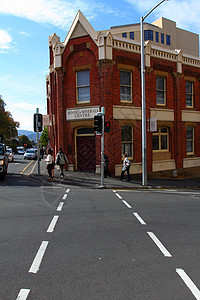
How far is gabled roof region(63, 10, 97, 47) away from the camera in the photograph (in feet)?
56.4

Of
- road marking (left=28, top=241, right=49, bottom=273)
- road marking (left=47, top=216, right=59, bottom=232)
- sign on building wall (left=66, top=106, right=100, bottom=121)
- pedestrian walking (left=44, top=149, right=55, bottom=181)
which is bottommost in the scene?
road marking (left=28, top=241, right=49, bottom=273)

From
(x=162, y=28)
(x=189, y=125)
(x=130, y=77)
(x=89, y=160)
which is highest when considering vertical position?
(x=162, y=28)

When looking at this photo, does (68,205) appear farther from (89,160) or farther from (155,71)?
(155,71)

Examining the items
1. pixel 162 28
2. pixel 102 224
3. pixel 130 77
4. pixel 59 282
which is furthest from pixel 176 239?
pixel 162 28

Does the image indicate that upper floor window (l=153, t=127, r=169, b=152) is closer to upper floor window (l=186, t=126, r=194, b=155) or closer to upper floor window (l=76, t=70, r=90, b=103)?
upper floor window (l=186, t=126, r=194, b=155)

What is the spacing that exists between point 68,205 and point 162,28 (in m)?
54.0

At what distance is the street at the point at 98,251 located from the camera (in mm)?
3674

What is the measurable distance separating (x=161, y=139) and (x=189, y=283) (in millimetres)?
16682

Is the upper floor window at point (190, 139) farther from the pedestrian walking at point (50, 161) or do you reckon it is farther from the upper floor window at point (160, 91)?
the pedestrian walking at point (50, 161)

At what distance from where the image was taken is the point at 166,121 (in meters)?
19.8

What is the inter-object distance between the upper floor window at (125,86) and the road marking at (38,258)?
1385 cm

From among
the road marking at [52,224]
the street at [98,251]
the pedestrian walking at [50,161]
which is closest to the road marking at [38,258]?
the street at [98,251]

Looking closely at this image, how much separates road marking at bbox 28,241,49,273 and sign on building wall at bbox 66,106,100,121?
1268 cm

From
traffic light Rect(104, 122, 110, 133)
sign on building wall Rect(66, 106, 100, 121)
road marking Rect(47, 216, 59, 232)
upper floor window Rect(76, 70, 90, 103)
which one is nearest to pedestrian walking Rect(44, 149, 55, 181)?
traffic light Rect(104, 122, 110, 133)
